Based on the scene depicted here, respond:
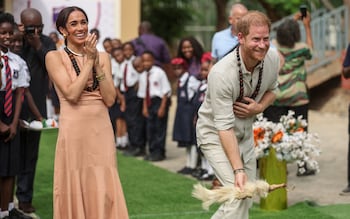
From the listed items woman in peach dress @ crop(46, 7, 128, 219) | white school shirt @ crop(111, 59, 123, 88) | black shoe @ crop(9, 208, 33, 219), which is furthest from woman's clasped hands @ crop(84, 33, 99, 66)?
white school shirt @ crop(111, 59, 123, 88)

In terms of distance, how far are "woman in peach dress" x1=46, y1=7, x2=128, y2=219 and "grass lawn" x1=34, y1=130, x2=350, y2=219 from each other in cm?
204

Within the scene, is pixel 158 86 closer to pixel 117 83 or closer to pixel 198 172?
pixel 117 83

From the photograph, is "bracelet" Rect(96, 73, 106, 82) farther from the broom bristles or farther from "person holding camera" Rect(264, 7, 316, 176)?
"person holding camera" Rect(264, 7, 316, 176)

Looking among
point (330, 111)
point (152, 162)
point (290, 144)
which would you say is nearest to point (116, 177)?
point (290, 144)

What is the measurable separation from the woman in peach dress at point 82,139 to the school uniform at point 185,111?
4.91 meters

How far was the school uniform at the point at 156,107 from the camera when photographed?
12914mm

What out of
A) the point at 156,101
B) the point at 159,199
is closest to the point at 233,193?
the point at 159,199

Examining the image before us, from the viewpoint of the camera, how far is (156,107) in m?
13.0

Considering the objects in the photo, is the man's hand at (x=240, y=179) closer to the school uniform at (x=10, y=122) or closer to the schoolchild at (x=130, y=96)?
the school uniform at (x=10, y=122)

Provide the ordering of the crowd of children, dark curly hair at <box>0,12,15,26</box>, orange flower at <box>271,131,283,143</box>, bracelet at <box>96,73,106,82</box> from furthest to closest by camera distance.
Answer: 1. the crowd of children
2. orange flower at <box>271,131,283,143</box>
3. dark curly hair at <box>0,12,15,26</box>
4. bracelet at <box>96,73,106,82</box>

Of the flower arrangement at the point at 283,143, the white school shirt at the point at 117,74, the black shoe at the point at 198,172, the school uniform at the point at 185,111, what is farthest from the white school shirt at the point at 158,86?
the flower arrangement at the point at 283,143

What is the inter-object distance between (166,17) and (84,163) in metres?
19.2

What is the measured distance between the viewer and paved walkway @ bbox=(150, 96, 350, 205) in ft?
32.1

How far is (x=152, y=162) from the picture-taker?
41.7 feet
